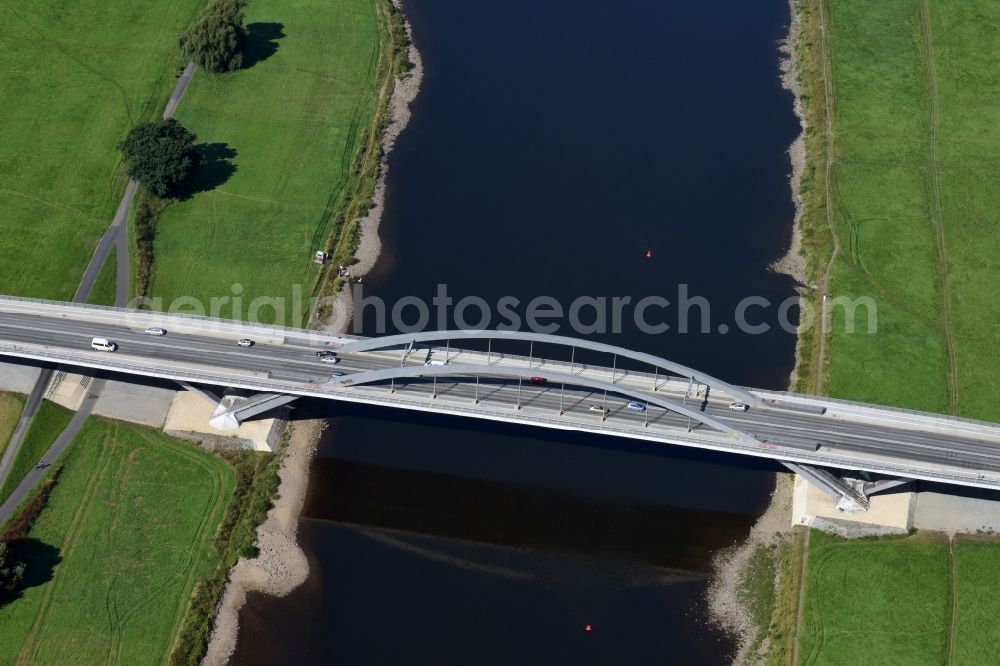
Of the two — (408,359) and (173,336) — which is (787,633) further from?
(173,336)

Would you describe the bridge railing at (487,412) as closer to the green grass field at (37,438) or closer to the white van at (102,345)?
the white van at (102,345)

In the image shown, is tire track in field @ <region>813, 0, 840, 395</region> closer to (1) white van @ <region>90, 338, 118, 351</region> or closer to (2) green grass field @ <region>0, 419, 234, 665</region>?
(2) green grass field @ <region>0, 419, 234, 665</region>

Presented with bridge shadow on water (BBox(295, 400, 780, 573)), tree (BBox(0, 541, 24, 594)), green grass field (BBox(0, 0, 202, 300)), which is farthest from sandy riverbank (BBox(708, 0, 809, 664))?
green grass field (BBox(0, 0, 202, 300))

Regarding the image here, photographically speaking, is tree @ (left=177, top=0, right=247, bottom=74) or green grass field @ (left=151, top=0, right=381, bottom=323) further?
tree @ (left=177, top=0, right=247, bottom=74)

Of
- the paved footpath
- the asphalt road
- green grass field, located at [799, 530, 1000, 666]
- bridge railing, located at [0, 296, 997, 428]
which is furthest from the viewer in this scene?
the paved footpath

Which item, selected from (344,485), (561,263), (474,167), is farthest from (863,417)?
(474,167)

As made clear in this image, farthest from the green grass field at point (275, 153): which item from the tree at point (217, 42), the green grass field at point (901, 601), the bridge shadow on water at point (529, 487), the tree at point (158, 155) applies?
the green grass field at point (901, 601)
